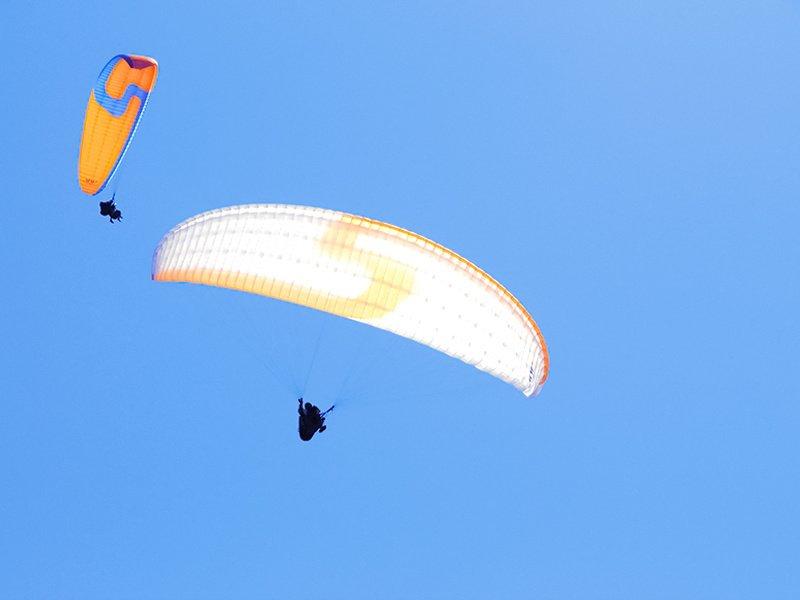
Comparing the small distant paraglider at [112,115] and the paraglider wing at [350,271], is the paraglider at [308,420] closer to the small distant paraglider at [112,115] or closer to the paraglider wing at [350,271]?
the paraglider wing at [350,271]

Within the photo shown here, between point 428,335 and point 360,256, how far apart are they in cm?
246

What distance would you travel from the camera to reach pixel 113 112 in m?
42.2

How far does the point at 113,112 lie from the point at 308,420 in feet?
70.6

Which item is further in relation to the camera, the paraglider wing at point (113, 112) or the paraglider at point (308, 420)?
the paraglider wing at point (113, 112)

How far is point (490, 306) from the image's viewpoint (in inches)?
951

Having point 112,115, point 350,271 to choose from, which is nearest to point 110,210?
point 112,115

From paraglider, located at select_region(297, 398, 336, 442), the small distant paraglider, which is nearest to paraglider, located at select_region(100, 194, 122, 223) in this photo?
the small distant paraglider

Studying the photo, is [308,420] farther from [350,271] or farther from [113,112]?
[113,112]

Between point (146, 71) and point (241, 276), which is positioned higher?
point (146, 71)

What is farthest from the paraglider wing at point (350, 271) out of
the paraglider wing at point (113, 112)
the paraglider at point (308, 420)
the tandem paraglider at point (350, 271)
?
the paraglider wing at point (113, 112)

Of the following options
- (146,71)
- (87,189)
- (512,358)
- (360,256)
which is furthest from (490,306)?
(87,189)

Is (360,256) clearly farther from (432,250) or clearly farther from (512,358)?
(512,358)

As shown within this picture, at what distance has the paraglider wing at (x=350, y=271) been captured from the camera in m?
23.0

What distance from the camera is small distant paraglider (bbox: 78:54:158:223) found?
1630 inches
